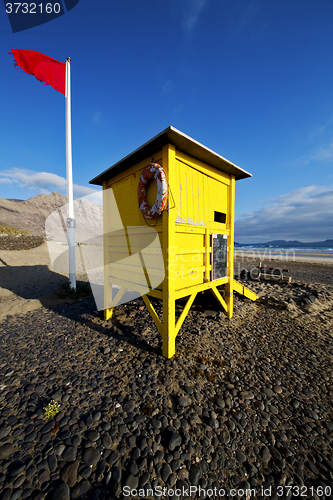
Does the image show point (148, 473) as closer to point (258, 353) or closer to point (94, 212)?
point (258, 353)

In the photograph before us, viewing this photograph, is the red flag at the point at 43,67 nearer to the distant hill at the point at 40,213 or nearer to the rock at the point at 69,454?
the rock at the point at 69,454

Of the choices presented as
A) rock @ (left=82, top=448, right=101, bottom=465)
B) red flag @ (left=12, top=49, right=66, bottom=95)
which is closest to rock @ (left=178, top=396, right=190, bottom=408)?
rock @ (left=82, top=448, right=101, bottom=465)

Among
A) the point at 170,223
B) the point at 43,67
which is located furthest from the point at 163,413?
the point at 43,67

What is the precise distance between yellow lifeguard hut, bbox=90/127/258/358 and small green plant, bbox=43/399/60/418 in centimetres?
180

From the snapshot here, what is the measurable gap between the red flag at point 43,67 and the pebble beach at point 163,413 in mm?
8125

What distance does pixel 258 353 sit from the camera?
387 centimetres

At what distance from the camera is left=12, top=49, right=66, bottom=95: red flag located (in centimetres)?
593

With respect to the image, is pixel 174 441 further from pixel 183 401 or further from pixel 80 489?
pixel 80 489

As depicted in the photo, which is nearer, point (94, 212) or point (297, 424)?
point (297, 424)

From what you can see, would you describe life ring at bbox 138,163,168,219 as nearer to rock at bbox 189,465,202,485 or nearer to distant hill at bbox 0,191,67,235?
rock at bbox 189,465,202,485

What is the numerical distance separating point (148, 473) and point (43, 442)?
120 cm

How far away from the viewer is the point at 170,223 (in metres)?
3.29

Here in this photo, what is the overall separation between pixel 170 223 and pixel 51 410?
3158 millimetres

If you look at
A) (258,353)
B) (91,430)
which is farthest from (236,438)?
(258,353)
